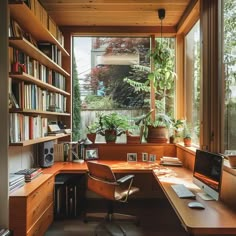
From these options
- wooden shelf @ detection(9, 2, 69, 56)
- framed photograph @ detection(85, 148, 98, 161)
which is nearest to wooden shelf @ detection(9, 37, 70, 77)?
wooden shelf @ detection(9, 2, 69, 56)

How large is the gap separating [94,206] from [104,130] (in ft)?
3.50

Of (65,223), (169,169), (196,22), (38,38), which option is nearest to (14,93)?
(38,38)

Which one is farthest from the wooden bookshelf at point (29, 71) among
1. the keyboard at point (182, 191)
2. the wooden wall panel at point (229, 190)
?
the wooden wall panel at point (229, 190)

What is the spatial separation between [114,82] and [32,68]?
5.12 feet

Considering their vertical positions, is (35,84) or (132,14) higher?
(132,14)

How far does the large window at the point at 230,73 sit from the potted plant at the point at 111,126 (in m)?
1.69

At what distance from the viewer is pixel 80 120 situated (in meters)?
4.27

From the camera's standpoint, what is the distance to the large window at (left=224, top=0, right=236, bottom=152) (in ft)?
8.22

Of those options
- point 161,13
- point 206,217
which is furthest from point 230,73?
point 161,13

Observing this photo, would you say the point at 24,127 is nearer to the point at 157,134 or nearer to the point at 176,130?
the point at 157,134

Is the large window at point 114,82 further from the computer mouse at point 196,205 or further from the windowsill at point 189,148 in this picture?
the computer mouse at point 196,205

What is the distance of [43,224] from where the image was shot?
276 centimetres

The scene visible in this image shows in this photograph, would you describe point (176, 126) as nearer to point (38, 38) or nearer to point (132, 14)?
point (132, 14)

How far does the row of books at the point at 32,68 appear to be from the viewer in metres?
2.50
